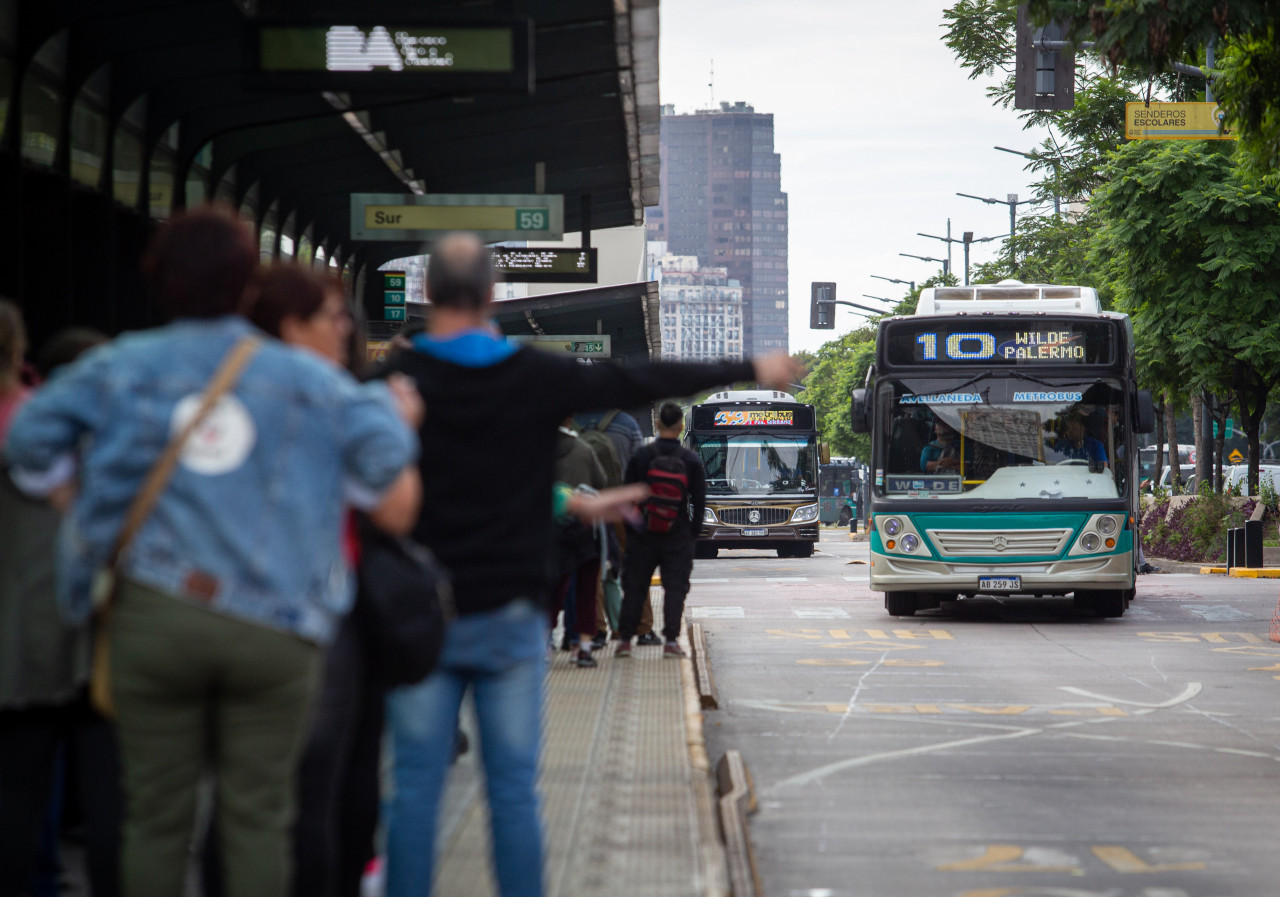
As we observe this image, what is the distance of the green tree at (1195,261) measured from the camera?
2834cm

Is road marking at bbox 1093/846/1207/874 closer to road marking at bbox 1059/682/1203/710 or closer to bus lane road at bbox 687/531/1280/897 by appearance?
bus lane road at bbox 687/531/1280/897

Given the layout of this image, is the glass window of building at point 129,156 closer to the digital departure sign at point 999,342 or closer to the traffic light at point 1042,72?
the digital departure sign at point 999,342

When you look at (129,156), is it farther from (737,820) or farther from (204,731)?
(204,731)

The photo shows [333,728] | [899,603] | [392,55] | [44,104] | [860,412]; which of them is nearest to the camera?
[333,728]

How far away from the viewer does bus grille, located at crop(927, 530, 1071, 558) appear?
16609 millimetres

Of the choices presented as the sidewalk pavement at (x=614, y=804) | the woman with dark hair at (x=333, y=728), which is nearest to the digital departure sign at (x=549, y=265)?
the sidewalk pavement at (x=614, y=804)

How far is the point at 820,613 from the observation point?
59.6 feet

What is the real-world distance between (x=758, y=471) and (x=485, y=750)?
28.9 metres

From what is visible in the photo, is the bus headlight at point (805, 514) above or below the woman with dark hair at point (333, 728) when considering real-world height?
below

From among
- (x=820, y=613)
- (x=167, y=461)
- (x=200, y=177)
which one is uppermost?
(x=200, y=177)

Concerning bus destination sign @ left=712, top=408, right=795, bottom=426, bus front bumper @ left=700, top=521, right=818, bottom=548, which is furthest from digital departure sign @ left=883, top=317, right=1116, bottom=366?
bus destination sign @ left=712, top=408, right=795, bottom=426

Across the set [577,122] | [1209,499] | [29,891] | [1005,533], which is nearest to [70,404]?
[29,891]

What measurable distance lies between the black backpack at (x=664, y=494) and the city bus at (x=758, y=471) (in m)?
20.6

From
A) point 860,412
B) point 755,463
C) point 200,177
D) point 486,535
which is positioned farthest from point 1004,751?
point 755,463
